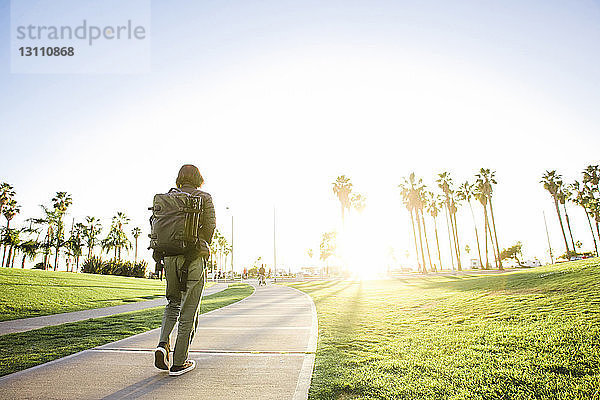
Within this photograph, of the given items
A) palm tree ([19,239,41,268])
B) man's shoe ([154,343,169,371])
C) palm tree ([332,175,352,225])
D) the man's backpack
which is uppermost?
palm tree ([332,175,352,225])

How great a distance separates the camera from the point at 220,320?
26.6ft

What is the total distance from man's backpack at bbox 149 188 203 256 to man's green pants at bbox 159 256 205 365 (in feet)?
0.58

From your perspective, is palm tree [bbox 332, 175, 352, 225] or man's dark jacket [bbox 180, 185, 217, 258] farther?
palm tree [bbox 332, 175, 352, 225]

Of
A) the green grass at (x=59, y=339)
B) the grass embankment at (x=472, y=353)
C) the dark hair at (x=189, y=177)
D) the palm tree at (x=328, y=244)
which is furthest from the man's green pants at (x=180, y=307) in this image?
the palm tree at (x=328, y=244)

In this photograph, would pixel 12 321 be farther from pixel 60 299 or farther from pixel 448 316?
pixel 448 316

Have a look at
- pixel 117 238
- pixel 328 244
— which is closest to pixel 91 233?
pixel 117 238

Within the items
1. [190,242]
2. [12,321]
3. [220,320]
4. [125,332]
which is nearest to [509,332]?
[190,242]

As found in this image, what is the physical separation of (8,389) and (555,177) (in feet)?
236

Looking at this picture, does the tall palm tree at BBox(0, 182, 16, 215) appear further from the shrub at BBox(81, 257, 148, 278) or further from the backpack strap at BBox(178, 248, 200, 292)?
the backpack strap at BBox(178, 248, 200, 292)

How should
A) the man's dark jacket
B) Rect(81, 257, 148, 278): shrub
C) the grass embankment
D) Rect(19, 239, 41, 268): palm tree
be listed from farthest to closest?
Rect(19, 239, 41, 268): palm tree → Rect(81, 257, 148, 278): shrub → the man's dark jacket → the grass embankment

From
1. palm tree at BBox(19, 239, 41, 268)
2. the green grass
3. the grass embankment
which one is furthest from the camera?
palm tree at BBox(19, 239, 41, 268)

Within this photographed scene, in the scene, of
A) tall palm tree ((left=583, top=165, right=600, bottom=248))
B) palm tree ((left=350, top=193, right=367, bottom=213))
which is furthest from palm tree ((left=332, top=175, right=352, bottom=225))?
tall palm tree ((left=583, top=165, right=600, bottom=248))

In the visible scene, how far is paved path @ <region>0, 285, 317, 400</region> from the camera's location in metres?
3.22

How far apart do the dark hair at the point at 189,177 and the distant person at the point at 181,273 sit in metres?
0.24
